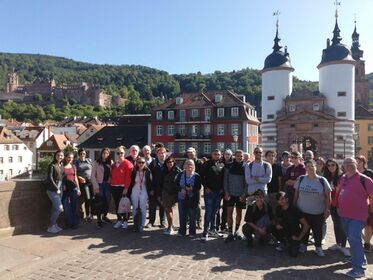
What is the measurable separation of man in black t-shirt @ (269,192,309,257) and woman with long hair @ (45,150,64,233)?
4.44 m

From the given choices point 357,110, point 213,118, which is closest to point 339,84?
point 213,118

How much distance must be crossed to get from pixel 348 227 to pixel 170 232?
3594 mm

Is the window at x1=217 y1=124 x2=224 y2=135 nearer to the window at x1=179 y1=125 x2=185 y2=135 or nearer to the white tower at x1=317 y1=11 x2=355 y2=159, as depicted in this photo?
the window at x1=179 y1=125 x2=185 y2=135

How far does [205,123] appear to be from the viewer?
42.2m

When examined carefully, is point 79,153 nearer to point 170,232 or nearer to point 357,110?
point 170,232

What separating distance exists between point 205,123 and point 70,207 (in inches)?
1366

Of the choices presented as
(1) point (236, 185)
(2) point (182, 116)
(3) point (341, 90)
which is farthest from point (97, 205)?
(2) point (182, 116)

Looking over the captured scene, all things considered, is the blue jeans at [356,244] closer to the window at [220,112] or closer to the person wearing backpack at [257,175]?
the person wearing backpack at [257,175]

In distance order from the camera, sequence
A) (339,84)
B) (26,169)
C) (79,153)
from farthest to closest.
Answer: (26,169), (339,84), (79,153)

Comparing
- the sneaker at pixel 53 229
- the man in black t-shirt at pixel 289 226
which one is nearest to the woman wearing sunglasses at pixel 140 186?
the sneaker at pixel 53 229

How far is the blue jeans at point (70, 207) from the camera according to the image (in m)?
7.90

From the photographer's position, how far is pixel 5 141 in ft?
174

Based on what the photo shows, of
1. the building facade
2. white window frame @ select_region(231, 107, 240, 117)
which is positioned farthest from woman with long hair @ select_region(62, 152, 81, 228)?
white window frame @ select_region(231, 107, 240, 117)

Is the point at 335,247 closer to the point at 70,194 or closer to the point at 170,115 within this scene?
the point at 70,194
